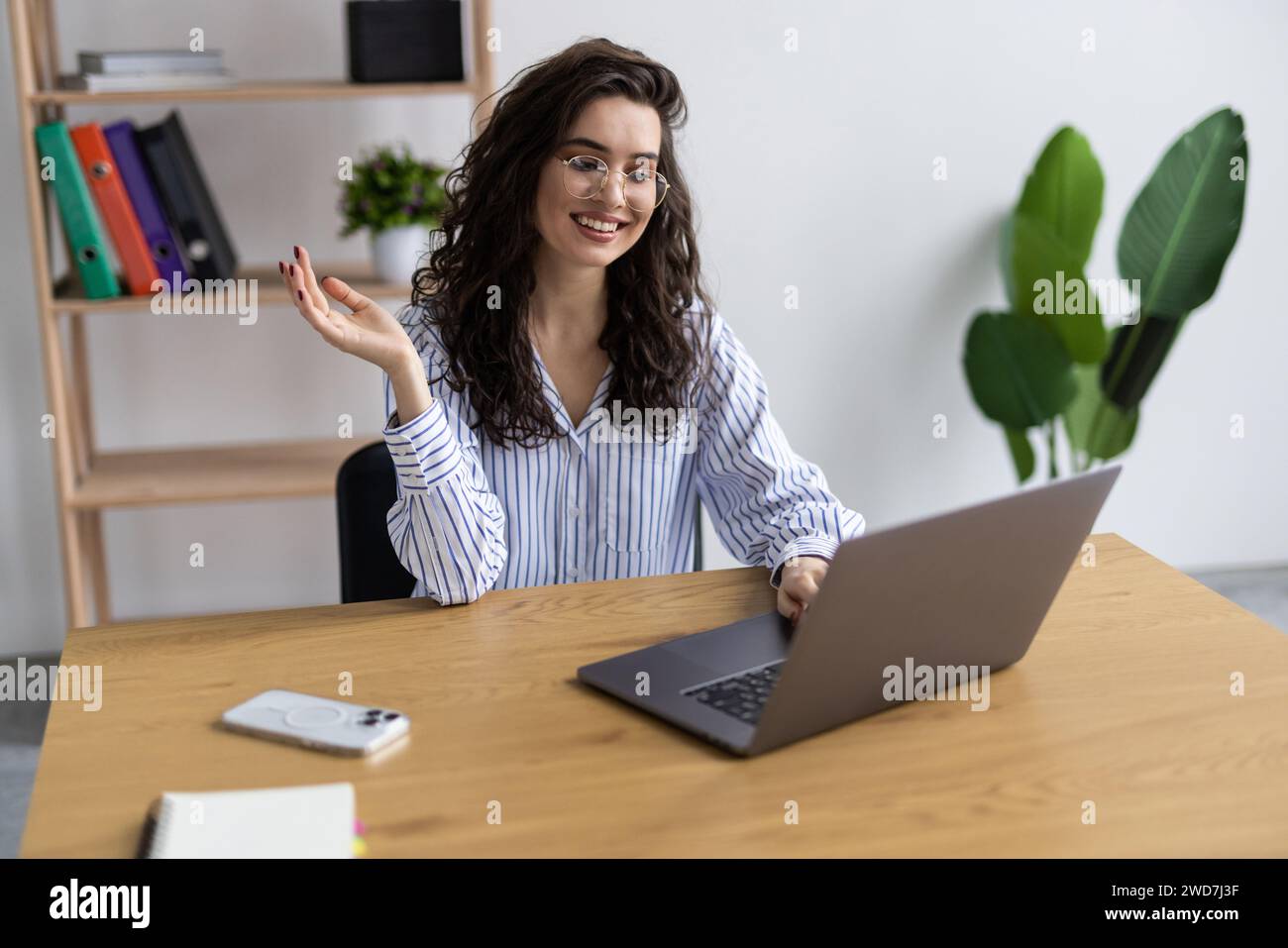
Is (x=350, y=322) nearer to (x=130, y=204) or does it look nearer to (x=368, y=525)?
(x=368, y=525)

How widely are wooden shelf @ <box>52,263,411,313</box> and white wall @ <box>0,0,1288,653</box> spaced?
124 millimetres

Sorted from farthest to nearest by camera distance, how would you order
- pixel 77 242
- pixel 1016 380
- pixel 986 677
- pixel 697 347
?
pixel 1016 380 → pixel 77 242 → pixel 697 347 → pixel 986 677

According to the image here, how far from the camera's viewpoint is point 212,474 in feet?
9.73

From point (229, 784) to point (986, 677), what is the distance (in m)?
0.71

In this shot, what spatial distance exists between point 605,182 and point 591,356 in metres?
0.26

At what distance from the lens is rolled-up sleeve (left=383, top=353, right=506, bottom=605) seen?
1.56 m

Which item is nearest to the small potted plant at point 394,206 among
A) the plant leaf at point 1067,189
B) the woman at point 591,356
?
the woman at point 591,356

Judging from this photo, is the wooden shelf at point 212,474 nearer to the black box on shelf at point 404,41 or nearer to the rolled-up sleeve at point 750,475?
the black box on shelf at point 404,41

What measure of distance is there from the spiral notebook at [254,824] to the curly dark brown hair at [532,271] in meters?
0.81

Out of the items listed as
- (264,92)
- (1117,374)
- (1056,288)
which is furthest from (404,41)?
(1117,374)

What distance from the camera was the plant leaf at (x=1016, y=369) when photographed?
316cm

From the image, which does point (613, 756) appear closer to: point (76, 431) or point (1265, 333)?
point (76, 431)

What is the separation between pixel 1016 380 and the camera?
10.6ft
